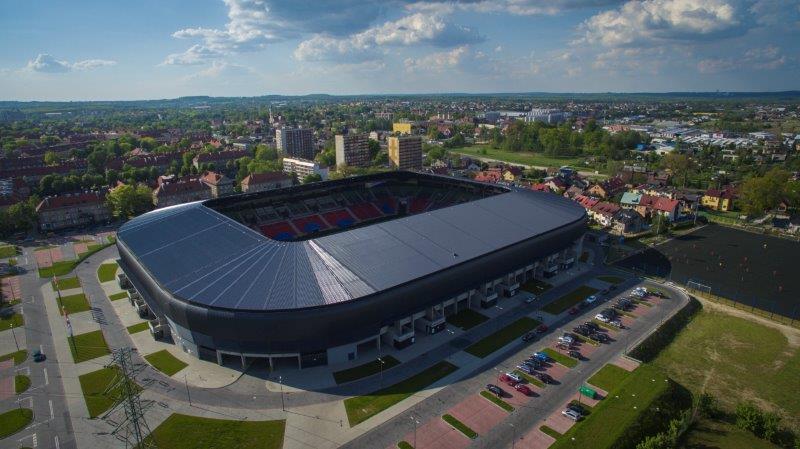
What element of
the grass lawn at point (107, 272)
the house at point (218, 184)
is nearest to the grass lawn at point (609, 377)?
the grass lawn at point (107, 272)

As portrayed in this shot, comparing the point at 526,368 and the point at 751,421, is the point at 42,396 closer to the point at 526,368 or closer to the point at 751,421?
the point at 526,368

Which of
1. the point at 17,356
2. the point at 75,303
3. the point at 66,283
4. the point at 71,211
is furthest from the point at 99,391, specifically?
the point at 71,211

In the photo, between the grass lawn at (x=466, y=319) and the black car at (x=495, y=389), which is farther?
the grass lawn at (x=466, y=319)

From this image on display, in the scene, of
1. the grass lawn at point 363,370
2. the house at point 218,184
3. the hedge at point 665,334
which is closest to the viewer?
the grass lawn at point 363,370

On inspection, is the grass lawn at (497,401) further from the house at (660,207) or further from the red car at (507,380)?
the house at (660,207)

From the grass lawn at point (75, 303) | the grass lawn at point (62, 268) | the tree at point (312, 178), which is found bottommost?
the grass lawn at point (75, 303)

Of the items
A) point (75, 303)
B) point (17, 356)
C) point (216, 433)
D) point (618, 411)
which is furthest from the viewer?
point (75, 303)

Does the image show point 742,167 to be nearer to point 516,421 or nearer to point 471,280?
point 471,280
